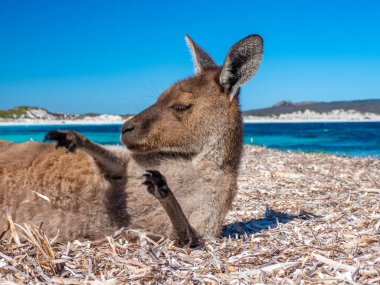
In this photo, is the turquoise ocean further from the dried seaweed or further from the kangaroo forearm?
the kangaroo forearm

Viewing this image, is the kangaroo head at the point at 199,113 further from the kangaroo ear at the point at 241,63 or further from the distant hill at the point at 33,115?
the distant hill at the point at 33,115

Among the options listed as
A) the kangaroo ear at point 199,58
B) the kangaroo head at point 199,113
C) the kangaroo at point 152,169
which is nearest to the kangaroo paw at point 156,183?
the kangaroo at point 152,169

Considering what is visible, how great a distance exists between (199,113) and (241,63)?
1.88ft

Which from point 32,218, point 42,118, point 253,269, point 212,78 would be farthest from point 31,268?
point 42,118

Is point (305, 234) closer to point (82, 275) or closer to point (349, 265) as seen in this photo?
point (349, 265)

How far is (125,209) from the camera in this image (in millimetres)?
3867

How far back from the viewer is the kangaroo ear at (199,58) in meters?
4.82

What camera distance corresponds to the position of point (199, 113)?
418 cm

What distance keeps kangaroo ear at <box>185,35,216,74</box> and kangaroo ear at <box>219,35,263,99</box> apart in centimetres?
46

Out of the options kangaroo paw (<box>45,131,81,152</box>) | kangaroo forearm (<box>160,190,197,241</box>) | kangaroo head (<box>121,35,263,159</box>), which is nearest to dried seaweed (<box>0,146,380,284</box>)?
kangaroo forearm (<box>160,190,197,241</box>)

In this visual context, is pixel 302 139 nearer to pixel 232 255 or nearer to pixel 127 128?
pixel 127 128

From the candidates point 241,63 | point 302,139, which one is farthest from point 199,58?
point 302,139

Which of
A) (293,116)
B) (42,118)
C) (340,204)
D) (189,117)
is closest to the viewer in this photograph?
(189,117)

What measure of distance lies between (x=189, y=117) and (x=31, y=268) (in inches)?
70.4
